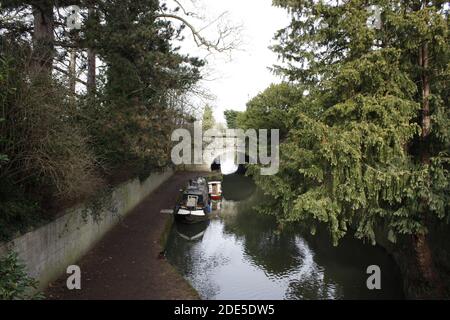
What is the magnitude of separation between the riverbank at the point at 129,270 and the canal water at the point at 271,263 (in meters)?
1.12

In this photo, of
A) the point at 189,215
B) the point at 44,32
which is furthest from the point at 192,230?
the point at 44,32

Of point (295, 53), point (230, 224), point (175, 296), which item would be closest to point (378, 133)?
point (295, 53)

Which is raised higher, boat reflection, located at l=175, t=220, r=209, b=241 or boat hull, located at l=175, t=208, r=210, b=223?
boat hull, located at l=175, t=208, r=210, b=223

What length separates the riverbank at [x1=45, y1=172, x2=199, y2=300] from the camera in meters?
8.91

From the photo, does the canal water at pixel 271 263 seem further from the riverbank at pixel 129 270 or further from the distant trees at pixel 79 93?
the distant trees at pixel 79 93

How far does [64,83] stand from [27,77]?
4.49 feet

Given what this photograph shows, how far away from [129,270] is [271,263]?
538 centimetres

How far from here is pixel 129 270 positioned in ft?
34.3

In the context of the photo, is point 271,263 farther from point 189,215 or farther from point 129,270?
point 189,215

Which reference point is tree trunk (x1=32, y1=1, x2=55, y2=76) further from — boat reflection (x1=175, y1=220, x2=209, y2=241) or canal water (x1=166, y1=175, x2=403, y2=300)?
boat reflection (x1=175, y1=220, x2=209, y2=241)

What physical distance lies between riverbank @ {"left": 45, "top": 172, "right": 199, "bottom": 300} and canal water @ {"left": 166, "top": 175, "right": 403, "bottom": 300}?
1121mm

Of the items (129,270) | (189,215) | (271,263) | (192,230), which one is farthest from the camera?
(189,215)

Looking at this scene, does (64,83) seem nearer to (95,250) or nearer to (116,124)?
(116,124)

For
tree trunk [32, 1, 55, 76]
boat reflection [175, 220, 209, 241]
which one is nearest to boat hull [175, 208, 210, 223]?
boat reflection [175, 220, 209, 241]
